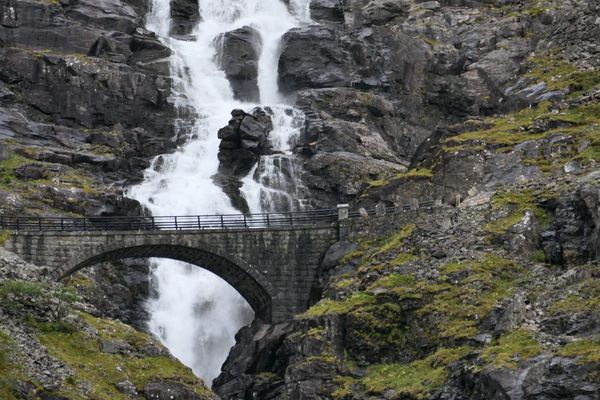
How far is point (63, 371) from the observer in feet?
126

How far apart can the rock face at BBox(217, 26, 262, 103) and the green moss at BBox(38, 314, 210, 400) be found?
45546mm

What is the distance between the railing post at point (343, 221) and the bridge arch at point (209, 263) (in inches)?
189

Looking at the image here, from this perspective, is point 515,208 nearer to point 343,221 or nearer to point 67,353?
point 343,221

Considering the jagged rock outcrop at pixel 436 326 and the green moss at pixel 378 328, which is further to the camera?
the green moss at pixel 378 328

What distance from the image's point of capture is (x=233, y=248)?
56062mm

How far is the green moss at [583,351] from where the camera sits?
33.2 m

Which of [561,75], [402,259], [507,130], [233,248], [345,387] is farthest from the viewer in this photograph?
[561,75]

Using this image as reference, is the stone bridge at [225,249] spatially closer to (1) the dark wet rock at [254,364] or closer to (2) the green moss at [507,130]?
(1) the dark wet rock at [254,364]

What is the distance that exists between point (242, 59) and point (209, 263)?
36180 mm

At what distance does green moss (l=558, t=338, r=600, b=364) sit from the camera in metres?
33.2

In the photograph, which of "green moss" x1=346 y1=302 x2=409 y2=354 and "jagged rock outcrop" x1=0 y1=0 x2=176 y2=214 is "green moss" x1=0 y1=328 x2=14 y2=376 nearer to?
"green moss" x1=346 y1=302 x2=409 y2=354

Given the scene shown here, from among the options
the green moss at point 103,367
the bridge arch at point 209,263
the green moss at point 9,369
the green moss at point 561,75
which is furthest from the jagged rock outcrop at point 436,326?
the green moss at point 561,75

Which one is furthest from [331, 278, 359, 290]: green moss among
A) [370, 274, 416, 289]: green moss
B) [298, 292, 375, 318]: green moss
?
[370, 274, 416, 289]: green moss

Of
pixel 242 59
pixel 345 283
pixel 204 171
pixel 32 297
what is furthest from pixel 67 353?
pixel 242 59
